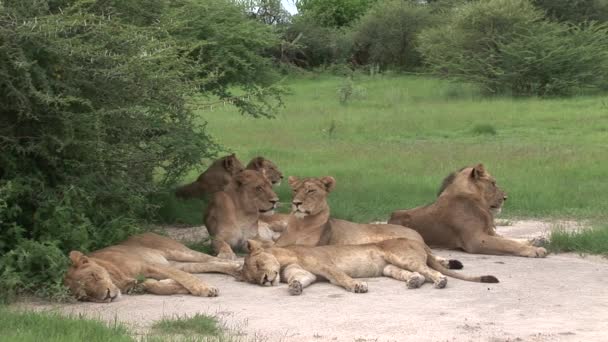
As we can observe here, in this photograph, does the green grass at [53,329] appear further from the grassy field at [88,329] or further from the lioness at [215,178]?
the lioness at [215,178]

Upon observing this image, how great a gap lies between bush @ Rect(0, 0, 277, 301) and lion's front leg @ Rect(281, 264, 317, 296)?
1482 millimetres

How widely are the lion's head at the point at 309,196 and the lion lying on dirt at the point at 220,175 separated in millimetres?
2216

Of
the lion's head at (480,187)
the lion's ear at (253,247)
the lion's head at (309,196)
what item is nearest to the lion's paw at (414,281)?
the lion's ear at (253,247)

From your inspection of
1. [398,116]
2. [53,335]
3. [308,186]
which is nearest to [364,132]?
[398,116]

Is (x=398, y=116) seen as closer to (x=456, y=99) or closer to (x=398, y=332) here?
(x=456, y=99)

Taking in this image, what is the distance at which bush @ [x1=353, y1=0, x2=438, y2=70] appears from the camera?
4078 cm

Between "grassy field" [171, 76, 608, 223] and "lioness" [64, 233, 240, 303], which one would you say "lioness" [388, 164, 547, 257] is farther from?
"lioness" [64, 233, 240, 303]

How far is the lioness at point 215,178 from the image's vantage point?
11.2 metres

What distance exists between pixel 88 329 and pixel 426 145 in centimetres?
1302

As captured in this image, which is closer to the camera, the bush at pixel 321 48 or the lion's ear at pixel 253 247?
the lion's ear at pixel 253 247

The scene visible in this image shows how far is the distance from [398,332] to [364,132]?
48.4ft

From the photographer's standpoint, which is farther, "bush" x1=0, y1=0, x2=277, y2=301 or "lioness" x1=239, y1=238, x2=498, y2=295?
"lioness" x1=239, y1=238, x2=498, y2=295

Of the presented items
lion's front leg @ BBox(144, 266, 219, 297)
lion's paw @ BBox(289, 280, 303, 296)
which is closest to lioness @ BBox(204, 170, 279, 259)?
lion's front leg @ BBox(144, 266, 219, 297)

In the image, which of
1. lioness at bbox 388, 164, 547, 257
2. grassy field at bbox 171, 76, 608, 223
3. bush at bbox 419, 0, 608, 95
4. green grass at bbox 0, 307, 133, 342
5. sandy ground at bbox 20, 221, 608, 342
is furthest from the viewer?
bush at bbox 419, 0, 608, 95
